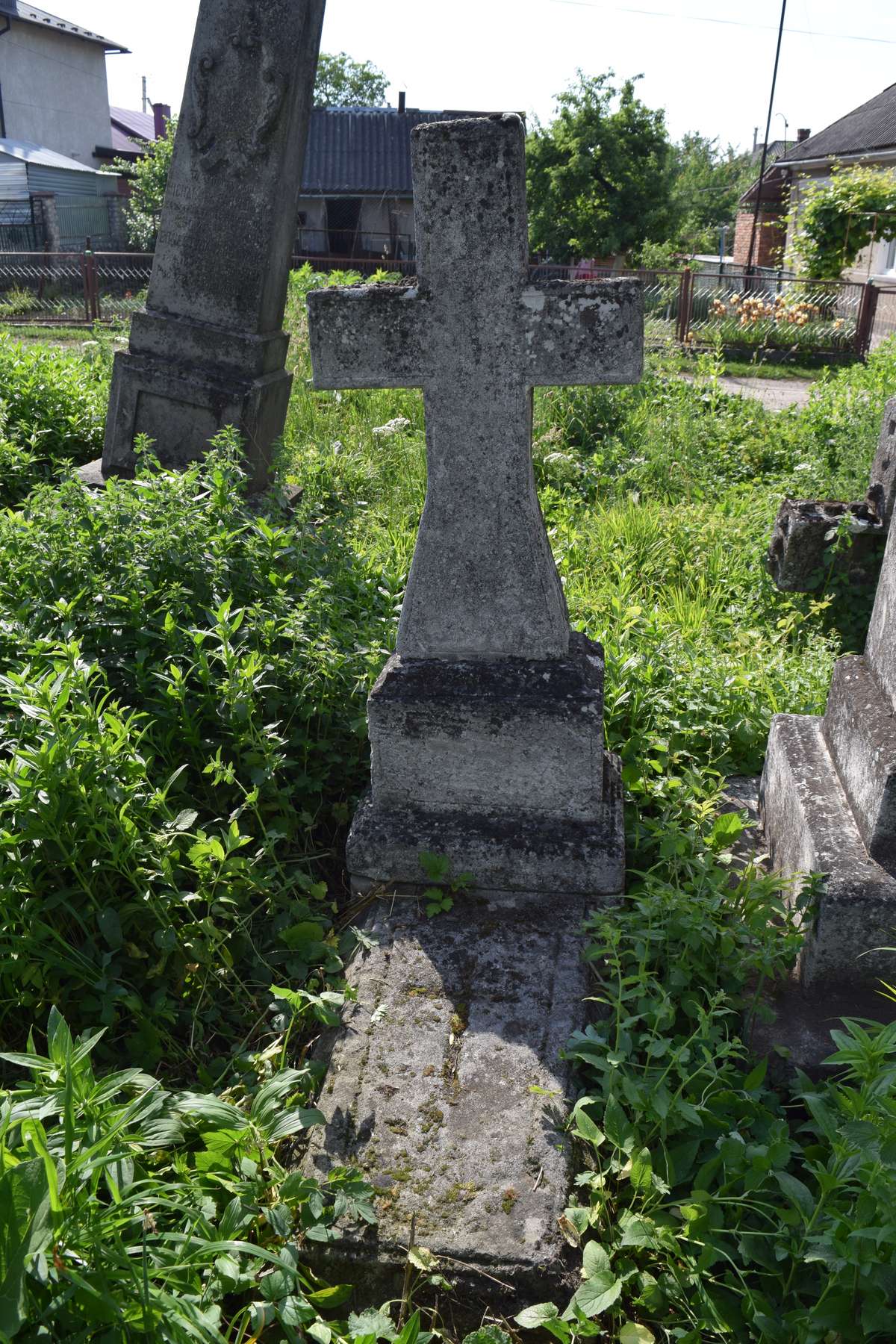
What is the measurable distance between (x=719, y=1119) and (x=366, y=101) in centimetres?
7343

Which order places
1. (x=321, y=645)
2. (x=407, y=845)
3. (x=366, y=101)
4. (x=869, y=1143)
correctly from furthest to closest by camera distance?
(x=366, y=101) → (x=321, y=645) → (x=407, y=845) → (x=869, y=1143)

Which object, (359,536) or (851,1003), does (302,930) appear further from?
(359,536)

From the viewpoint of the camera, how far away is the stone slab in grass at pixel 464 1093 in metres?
1.75

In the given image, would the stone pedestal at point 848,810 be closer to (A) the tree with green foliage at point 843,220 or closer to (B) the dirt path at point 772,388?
(B) the dirt path at point 772,388

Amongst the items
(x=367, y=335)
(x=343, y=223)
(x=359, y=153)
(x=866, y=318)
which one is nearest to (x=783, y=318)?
(x=866, y=318)

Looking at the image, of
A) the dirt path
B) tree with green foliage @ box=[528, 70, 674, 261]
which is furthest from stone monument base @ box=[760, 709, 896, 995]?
tree with green foliage @ box=[528, 70, 674, 261]

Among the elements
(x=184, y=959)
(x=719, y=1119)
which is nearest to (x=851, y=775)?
(x=719, y=1119)

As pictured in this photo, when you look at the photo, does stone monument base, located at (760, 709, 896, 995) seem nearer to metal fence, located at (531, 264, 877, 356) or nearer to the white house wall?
metal fence, located at (531, 264, 877, 356)

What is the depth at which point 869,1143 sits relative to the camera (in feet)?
5.40

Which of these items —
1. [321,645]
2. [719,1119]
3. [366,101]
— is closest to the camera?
[719,1119]

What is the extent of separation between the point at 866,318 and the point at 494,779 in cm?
1396

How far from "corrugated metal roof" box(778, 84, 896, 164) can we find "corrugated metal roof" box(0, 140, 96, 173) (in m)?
19.9

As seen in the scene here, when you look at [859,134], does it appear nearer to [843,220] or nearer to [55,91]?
[843,220]

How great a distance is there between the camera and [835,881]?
89.3 inches
